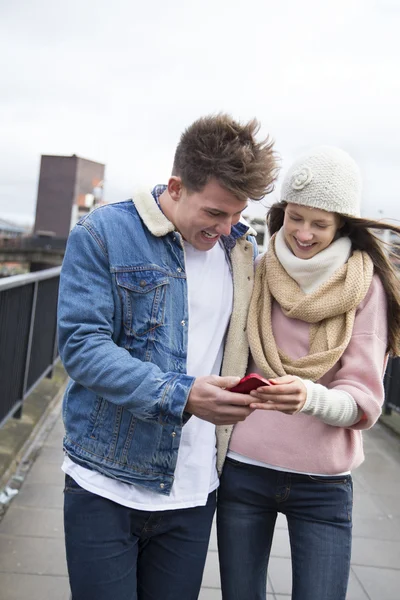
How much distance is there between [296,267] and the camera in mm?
2295

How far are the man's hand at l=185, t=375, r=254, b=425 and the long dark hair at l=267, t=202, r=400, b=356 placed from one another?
647 millimetres

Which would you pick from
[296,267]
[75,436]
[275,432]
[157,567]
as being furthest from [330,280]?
[157,567]

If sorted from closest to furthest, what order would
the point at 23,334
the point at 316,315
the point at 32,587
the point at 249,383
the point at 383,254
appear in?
the point at 249,383 → the point at 316,315 → the point at 383,254 → the point at 32,587 → the point at 23,334

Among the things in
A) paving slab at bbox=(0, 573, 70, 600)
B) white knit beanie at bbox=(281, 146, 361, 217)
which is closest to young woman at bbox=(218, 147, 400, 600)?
white knit beanie at bbox=(281, 146, 361, 217)

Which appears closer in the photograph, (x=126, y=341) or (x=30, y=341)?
(x=126, y=341)

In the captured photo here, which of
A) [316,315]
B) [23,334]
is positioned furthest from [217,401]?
[23,334]

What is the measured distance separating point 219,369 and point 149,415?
45 cm

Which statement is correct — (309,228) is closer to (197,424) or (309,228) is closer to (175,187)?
(175,187)

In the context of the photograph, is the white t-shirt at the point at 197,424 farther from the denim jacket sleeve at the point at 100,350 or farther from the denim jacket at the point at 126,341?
the denim jacket sleeve at the point at 100,350

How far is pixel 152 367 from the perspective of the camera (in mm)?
1980

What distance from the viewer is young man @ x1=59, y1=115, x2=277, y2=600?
196 cm

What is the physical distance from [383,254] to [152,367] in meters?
0.88

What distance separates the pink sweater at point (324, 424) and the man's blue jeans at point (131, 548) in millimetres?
272

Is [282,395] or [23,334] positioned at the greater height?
[282,395]
